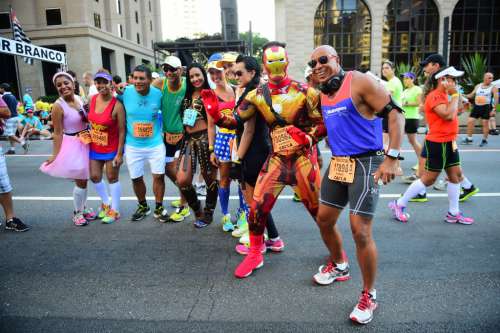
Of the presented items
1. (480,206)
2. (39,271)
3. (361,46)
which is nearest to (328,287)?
(39,271)

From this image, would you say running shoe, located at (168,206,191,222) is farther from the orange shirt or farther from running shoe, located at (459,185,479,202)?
running shoe, located at (459,185,479,202)

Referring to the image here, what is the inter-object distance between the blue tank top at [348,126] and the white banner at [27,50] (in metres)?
13.2

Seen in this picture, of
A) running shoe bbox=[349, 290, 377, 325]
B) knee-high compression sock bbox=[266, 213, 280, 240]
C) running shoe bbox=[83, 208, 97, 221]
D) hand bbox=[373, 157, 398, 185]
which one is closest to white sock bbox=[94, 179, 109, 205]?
running shoe bbox=[83, 208, 97, 221]

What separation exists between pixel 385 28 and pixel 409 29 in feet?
6.43

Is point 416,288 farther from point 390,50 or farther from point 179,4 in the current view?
point 179,4

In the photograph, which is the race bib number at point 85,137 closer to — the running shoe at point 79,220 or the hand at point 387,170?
the running shoe at point 79,220

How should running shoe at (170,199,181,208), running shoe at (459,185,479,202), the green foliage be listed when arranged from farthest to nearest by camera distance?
the green foliage, running shoe at (170,199,181,208), running shoe at (459,185,479,202)

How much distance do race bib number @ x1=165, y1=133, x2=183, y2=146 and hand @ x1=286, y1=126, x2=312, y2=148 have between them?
87.5 inches

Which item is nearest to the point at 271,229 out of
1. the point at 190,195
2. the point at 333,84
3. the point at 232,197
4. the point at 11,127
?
the point at 190,195

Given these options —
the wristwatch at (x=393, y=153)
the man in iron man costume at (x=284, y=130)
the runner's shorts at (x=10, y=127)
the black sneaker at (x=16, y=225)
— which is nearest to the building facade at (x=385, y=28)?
the runner's shorts at (x=10, y=127)

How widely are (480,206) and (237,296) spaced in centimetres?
407

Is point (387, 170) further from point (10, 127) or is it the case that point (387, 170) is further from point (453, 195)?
point (10, 127)

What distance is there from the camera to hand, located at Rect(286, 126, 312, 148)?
11.0 ft

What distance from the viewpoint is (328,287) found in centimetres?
329
